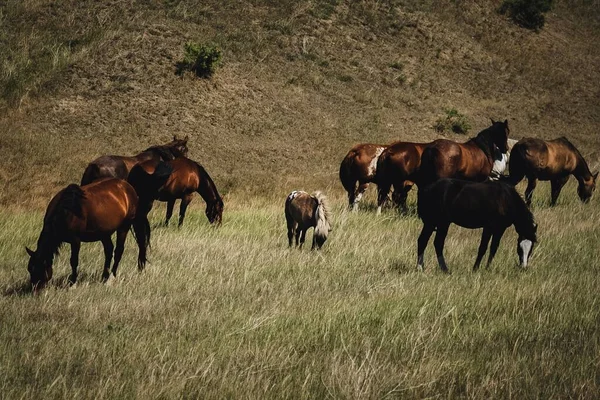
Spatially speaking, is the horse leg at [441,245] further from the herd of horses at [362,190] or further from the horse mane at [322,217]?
the horse mane at [322,217]

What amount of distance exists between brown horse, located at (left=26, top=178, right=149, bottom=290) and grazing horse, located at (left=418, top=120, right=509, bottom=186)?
289 inches

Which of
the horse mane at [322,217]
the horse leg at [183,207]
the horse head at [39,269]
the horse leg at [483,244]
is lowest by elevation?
the horse leg at [183,207]

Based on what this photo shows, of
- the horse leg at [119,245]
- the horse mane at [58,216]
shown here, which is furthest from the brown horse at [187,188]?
the horse mane at [58,216]

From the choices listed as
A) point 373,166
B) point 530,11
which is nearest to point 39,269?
point 373,166

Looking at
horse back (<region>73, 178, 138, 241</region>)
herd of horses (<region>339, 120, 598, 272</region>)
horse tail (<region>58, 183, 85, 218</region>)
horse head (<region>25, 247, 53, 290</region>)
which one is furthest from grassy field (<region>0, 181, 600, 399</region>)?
herd of horses (<region>339, 120, 598, 272</region>)

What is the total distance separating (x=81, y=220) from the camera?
816cm

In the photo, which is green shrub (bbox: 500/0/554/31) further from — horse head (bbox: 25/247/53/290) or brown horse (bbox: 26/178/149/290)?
horse head (bbox: 25/247/53/290)

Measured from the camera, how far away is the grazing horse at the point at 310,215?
11.0 meters

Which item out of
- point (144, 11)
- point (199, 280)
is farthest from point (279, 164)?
point (199, 280)

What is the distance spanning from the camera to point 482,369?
5.30 meters

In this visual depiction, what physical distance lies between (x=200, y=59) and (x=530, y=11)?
26447mm

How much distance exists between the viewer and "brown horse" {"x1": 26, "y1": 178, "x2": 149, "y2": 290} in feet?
26.2

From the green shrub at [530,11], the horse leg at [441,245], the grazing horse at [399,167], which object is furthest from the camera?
the green shrub at [530,11]

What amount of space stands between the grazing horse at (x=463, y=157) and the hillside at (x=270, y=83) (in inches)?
280
